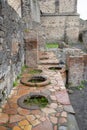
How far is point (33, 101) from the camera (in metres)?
4.07

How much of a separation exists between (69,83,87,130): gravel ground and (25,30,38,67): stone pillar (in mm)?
2255

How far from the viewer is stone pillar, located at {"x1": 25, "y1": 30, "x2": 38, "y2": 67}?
6.59m

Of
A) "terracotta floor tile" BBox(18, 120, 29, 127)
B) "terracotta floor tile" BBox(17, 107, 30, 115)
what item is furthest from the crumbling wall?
"terracotta floor tile" BBox(18, 120, 29, 127)

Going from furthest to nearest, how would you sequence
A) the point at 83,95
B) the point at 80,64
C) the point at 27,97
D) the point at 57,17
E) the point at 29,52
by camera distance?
1. the point at 57,17
2. the point at 80,64
3. the point at 29,52
4. the point at 83,95
5. the point at 27,97

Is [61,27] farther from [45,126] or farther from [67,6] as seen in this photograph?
Result: [45,126]

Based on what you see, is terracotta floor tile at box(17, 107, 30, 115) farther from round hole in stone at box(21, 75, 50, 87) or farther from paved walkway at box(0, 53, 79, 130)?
round hole in stone at box(21, 75, 50, 87)

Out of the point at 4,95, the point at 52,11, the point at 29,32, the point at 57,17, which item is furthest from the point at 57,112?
the point at 52,11

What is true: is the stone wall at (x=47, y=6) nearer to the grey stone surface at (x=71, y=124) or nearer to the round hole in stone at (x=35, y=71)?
the round hole in stone at (x=35, y=71)

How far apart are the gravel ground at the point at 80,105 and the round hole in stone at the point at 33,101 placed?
1.32 meters

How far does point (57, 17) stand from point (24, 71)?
17275mm

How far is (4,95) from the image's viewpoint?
3855 millimetres

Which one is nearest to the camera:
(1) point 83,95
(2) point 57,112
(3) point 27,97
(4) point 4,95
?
(2) point 57,112

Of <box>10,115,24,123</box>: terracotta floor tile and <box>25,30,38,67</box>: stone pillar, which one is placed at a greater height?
<box>25,30,38,67</box>: stone pillar

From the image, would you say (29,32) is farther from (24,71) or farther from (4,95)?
(4,95)
